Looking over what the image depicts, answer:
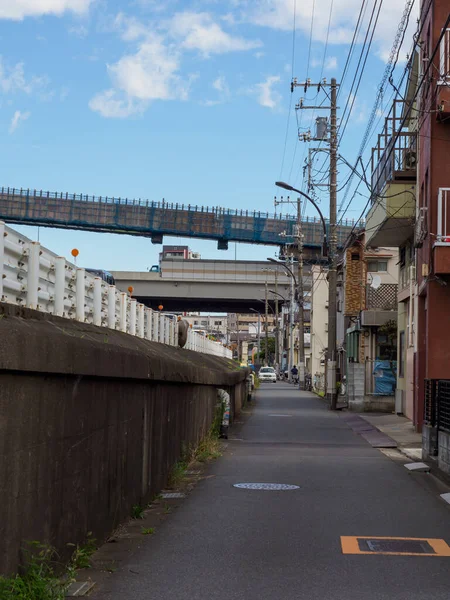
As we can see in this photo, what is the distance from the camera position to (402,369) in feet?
104

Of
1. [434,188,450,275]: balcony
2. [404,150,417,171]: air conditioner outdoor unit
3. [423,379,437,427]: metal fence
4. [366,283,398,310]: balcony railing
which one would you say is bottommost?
[423,379,437,427]: metal fence

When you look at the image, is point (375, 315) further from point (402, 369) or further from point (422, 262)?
point (422, 262)

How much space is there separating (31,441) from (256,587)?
2.32m

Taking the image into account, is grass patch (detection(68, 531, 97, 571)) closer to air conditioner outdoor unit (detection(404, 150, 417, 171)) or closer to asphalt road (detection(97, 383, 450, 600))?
asphalt road (detection(97, 383, 450, 600))

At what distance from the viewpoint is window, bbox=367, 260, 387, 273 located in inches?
1773

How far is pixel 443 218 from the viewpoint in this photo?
815 inches

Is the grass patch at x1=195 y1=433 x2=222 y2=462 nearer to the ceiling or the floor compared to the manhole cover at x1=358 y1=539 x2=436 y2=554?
nearer to the ceiling

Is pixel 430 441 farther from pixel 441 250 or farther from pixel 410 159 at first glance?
pixel 410 159

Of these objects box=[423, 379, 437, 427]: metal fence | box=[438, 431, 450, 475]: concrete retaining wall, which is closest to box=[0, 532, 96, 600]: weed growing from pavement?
box=[438, 431, 450, 475]: concrete retaining wall

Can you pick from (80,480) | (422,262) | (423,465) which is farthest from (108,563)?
(422,262)

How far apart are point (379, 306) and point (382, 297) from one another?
18.9 inches

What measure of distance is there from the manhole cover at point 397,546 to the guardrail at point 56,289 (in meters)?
4.10

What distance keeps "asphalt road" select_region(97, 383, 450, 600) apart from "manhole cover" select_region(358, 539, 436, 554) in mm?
281

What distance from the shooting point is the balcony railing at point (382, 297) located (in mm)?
38656
